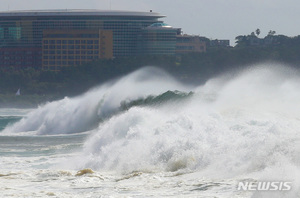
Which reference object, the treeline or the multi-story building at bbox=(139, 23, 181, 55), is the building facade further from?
the treeline

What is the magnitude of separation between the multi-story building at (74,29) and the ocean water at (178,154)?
138 m

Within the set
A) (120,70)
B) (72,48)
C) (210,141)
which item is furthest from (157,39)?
(210,141)

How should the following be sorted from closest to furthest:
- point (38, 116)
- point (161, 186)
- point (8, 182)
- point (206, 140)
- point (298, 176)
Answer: point (298, 176) → point (161, 186) → point (8, 182) → point (206, 140) → point (38, 116)

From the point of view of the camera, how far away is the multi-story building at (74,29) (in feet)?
596

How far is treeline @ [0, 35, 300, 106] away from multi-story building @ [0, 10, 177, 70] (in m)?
20.2

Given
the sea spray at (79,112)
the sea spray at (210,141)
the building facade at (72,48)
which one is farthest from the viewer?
the building facade at (72,48)

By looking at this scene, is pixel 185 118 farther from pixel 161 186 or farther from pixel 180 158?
pixel 161 186

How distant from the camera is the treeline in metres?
145

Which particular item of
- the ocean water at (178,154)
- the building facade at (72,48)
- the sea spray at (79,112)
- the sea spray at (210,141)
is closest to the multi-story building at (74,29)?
the building facade at (72,48)

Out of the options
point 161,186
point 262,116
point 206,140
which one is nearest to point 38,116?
point 262,116

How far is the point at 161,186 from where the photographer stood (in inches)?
906

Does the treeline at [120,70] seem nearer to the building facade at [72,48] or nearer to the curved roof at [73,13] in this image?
the building facade at [72,48]

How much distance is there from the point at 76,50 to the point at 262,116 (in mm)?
142743

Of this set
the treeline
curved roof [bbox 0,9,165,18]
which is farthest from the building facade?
the treeline
